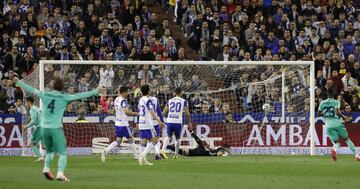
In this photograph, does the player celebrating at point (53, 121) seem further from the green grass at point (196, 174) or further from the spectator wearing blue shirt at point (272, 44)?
the spectator wearing blue shirt at point (272, 44)

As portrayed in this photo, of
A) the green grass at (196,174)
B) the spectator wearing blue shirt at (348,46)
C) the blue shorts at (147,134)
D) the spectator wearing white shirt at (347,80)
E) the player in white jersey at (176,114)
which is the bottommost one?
the green grass at (196,174)

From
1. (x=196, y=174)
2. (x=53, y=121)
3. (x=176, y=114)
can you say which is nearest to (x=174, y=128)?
(x=176, y=114)

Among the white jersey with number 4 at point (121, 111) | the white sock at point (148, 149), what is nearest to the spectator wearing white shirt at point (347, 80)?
the white jersey with number 4 at point (121, 111)

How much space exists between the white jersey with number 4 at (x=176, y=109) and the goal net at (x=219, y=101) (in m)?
2.79

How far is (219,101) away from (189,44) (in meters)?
5.48

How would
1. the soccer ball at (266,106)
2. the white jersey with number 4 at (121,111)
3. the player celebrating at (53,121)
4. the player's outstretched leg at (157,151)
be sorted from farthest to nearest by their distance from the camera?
the soccer ball at (266,106)
the player's outstretched leg at (157,151)
the white jersey with number 4 at (121,111)
the player celebrating at (53,121)

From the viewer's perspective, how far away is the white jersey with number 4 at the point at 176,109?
28.8 m

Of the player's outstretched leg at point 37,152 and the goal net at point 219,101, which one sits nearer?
the player's outstretched leg at point 37,152

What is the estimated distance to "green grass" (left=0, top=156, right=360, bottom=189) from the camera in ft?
60.0

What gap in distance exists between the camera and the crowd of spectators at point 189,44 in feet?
104

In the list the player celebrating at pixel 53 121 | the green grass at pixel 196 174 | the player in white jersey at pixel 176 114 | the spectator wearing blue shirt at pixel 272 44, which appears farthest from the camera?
the spectator wearing blue shirt at pixel 272 44

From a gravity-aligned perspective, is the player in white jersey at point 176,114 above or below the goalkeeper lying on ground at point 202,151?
above

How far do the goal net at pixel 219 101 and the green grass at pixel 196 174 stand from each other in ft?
12.6

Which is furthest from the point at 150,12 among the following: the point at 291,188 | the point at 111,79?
the point at 291,188
